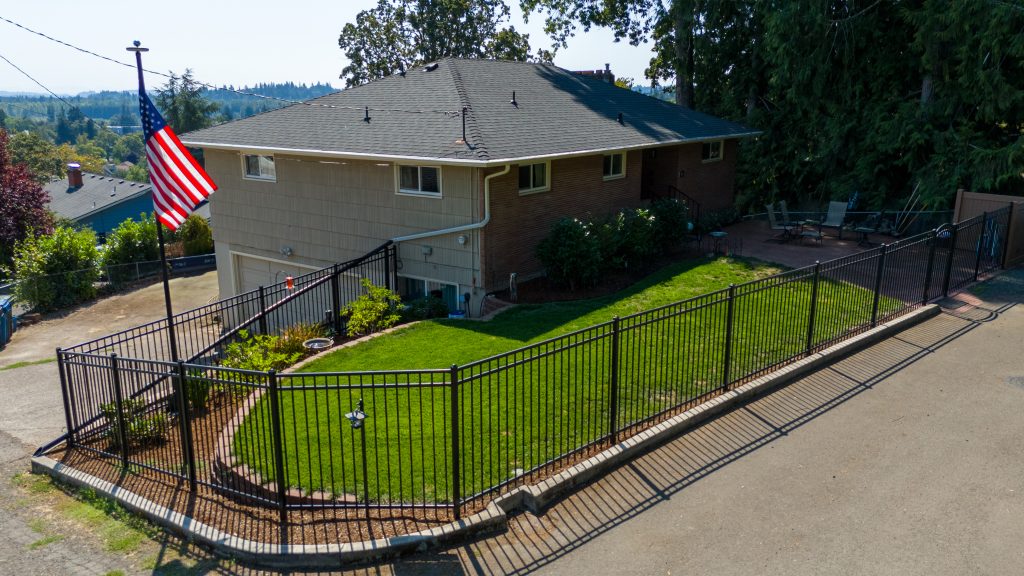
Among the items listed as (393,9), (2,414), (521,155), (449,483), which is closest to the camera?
(449,483)

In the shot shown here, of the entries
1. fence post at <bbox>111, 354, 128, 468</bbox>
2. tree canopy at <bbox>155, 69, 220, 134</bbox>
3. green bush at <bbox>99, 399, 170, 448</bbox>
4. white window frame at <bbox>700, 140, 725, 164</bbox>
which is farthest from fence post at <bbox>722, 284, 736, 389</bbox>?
tree canopy at <bbox>155, 69, 220, 134</bbox>

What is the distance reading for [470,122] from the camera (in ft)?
50.2

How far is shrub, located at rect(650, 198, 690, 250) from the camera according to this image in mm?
17172

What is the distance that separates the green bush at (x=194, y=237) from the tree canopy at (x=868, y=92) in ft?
67.6

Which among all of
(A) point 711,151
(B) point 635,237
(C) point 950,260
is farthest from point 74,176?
(C) point 950,260

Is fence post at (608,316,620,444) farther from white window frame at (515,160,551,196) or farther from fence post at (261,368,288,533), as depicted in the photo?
white window frame at (515,160,551,196)

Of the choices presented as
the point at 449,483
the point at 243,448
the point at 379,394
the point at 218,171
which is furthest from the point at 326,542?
the point at 218,171

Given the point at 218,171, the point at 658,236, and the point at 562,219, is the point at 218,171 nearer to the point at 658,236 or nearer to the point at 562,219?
the point at 562,219

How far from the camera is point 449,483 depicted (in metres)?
7.12

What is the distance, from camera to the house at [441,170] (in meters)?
14.5

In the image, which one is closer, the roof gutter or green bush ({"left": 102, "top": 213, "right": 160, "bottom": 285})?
the roof gutter

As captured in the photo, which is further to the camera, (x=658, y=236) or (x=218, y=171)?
(x=218, y=171)

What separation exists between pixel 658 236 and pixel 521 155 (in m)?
4.79

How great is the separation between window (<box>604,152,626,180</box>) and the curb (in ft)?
30.4
